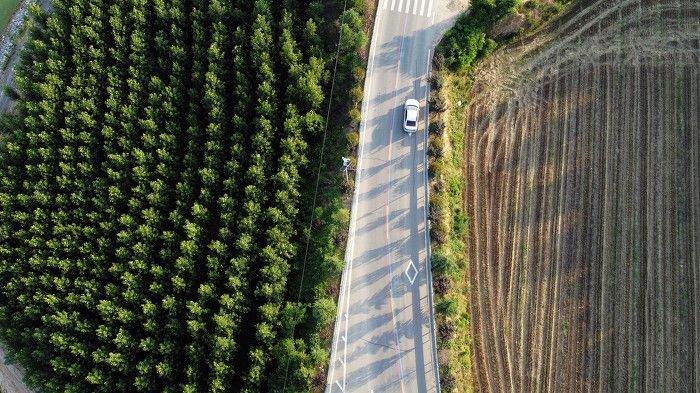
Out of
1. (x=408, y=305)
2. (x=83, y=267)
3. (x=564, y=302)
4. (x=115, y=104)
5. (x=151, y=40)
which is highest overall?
(x=151, y=40)

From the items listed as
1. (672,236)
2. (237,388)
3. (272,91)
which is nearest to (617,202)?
(672,236)

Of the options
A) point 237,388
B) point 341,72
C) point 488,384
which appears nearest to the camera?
point 237,388

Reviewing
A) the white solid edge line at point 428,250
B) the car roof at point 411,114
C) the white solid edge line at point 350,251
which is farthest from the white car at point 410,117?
the white solid edge line at point 350,251

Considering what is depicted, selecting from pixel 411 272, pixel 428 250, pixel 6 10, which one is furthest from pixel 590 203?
pixel 6 10

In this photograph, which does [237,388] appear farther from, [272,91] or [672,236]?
[672,236]

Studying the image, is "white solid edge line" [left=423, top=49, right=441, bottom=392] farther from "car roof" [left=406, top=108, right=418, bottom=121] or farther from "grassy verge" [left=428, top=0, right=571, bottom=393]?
"car roof" [left=406, top=108, right=418, bottom=121]

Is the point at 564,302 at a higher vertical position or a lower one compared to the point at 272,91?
lower

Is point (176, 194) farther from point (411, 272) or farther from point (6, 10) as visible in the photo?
point (6, 10)
